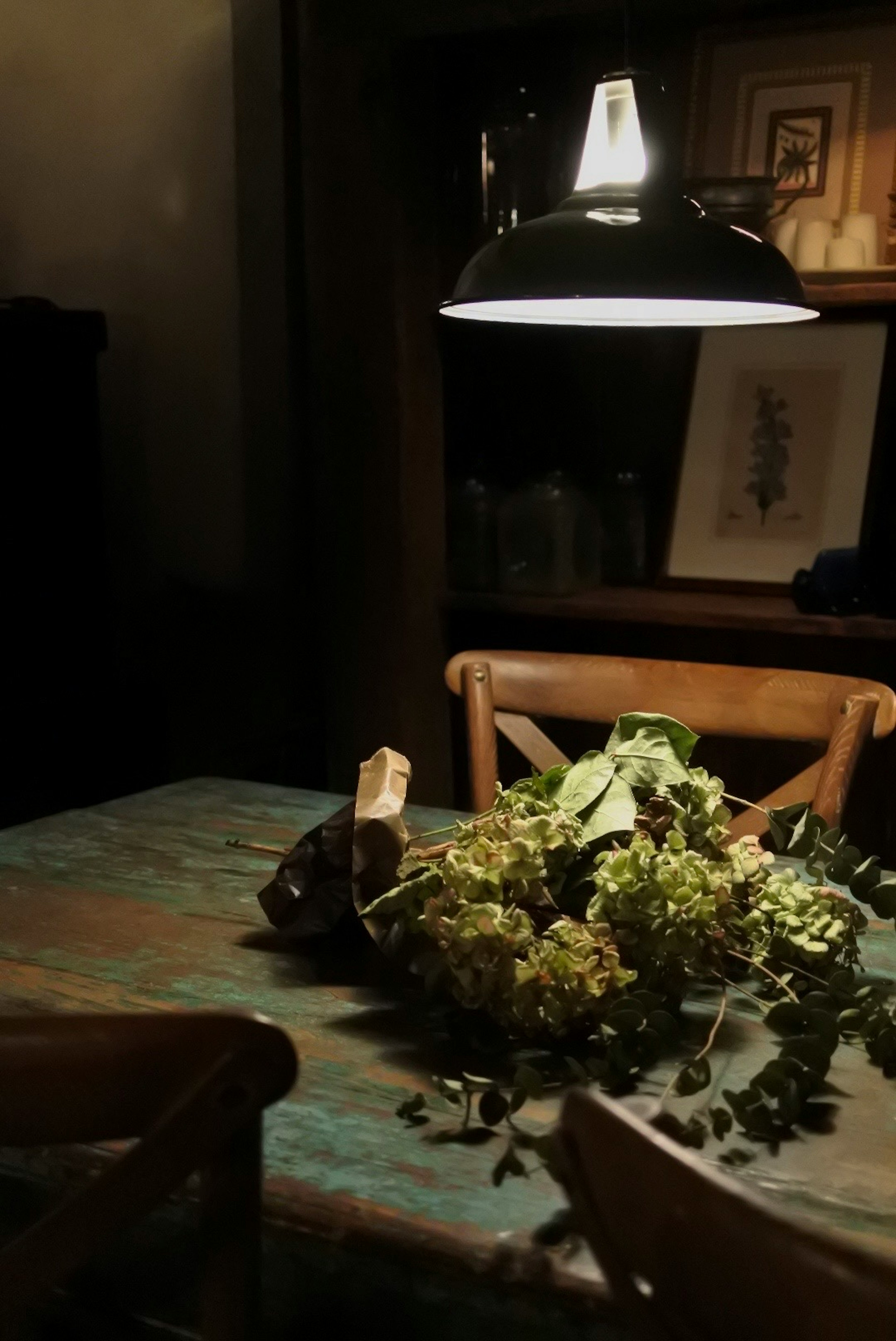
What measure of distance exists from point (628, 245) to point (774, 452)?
153 cm

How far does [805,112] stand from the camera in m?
2.48

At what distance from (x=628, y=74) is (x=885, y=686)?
0.88 meters

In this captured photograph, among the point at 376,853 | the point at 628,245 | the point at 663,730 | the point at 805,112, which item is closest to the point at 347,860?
the point at 376,853

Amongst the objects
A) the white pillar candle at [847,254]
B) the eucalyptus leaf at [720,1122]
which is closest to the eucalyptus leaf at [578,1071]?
the eucalyptus leaf at [720,1122]

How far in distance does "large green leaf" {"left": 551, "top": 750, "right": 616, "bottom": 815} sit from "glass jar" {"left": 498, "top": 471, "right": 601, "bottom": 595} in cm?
140

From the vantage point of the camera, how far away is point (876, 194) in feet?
8.05

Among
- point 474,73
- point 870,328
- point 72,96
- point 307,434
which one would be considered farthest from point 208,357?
point 870,328

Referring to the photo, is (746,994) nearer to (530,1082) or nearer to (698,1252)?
(530,1082)

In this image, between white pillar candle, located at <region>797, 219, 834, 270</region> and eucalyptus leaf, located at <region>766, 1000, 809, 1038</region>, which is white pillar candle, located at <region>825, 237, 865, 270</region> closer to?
white pillar candle, located at <region>797, 219, 834, 270</region>

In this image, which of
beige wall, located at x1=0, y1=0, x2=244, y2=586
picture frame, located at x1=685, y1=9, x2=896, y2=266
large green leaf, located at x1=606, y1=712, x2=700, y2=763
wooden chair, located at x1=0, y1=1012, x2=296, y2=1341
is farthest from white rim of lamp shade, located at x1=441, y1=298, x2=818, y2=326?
beige wall, located at x1=0, y1=0, x2=244, y2=586

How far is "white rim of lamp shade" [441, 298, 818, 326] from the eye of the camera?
4.72 feet

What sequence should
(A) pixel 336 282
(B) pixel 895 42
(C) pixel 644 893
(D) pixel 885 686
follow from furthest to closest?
(A) pixel 336 282 → (B) pixel 895 42 → (D) pixel 885 686 → (C) pixel 644 893

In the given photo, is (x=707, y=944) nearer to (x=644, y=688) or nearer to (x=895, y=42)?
(x=644, y=688)

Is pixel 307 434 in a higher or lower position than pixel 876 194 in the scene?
lower
